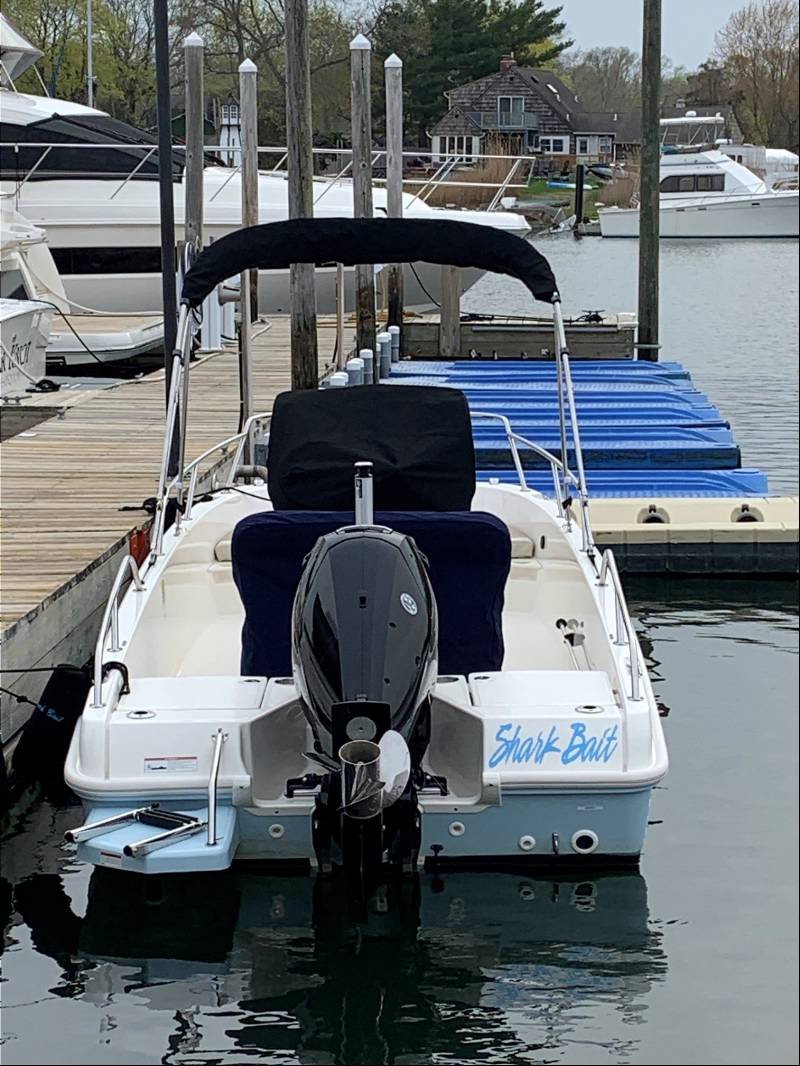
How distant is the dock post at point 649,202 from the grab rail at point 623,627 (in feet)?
36.0

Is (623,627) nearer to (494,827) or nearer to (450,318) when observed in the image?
(494,827)

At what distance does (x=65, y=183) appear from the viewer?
861 inches

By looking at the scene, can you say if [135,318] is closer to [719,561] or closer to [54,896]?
[719,561]

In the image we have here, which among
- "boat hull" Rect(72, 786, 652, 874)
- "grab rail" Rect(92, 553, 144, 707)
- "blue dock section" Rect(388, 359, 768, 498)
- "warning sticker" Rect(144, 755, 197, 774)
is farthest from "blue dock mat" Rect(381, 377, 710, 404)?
"warning sticker" Rect(144, 755, 197, 774)

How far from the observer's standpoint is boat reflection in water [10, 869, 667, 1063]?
4.75 metres

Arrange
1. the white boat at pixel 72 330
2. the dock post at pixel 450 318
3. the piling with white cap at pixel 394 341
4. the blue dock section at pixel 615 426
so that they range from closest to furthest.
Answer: the blue dock section at pixel 615 426
the piling with white cap at pixel 394 341
the dock post at pixel 450 318
the white boat at pixel 72 330

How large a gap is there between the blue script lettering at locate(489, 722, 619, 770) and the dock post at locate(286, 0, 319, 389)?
667 centimetres

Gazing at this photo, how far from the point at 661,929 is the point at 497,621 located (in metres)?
1.22

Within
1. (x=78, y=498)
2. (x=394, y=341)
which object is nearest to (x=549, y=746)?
(x=78, y=498)

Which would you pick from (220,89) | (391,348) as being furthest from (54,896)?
(220,89)

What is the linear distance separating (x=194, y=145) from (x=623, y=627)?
824 cm

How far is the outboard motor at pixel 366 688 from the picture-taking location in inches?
180

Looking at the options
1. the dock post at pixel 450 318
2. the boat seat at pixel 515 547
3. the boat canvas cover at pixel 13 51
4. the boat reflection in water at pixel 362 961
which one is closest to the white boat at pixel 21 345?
the dock post at pixel 450 318

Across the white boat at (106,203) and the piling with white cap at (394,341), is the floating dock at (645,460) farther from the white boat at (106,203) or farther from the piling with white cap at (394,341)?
the white boat at (106,203)
